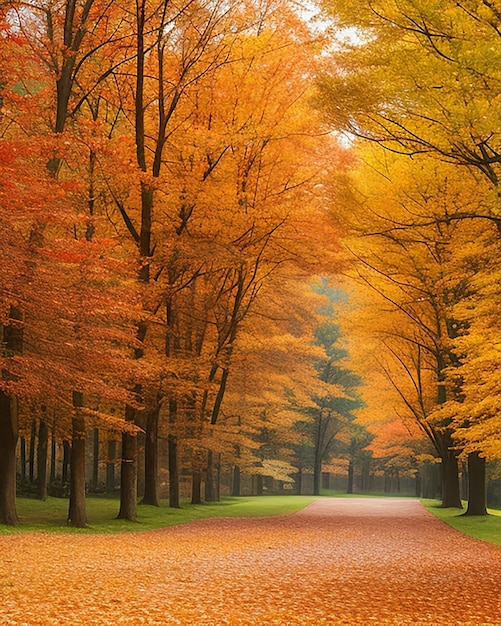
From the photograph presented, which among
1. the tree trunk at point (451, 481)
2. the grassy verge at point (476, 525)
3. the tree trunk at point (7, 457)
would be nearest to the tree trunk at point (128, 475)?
the tree trunk at point (7, 457)

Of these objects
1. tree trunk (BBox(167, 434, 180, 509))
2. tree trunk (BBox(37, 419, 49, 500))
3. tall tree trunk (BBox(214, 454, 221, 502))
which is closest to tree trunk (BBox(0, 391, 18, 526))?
tree trunk (BBox(167, 434, 180, 509))

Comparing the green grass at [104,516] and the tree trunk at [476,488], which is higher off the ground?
the tree trunk at [476,488]

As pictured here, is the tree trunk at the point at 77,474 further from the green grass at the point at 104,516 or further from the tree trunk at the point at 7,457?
the tree trunk at the point at 7,457

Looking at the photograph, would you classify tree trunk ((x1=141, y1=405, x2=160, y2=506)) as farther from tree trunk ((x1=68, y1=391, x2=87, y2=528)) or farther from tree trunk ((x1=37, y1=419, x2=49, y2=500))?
tree trunk ((x1=37, y1=419, x2=49, y2=500))

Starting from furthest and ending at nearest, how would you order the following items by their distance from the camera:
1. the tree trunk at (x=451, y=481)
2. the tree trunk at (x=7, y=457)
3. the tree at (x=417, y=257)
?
the tree trunk at (x=451, y=481) → the tree at (x=417, y=257) → the tree trunk at (x=7, y=457)

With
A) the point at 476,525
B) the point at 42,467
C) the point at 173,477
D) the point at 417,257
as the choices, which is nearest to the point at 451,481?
the point at 476,525

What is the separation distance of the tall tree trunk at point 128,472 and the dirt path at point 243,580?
254 centimetres

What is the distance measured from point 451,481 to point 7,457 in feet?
53.0

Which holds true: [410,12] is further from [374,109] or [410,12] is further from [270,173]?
[270,173]

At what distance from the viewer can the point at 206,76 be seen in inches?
693

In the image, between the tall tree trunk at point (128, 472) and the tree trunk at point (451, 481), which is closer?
the tall tree trunk at point (128, 472)

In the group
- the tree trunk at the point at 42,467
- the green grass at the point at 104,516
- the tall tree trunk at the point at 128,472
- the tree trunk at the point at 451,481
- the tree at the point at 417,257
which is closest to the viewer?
the tree at the point at 417,257

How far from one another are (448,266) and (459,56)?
30.6ft

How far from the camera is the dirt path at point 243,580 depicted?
6406mm
